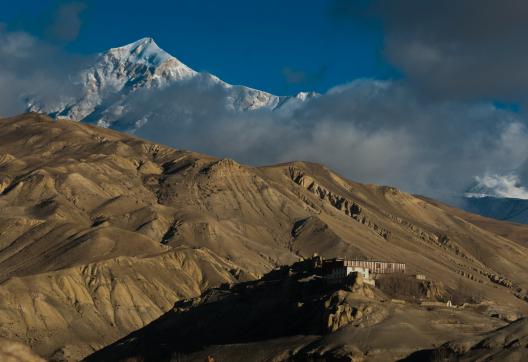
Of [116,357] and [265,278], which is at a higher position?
[265,278]

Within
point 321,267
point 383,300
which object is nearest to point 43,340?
point 321,267

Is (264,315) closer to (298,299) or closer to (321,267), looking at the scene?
(298,299)

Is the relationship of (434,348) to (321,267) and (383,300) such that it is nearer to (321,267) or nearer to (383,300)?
(383,300)

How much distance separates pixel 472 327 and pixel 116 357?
48.7 m

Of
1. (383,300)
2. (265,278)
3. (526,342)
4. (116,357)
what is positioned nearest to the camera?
(526,342)

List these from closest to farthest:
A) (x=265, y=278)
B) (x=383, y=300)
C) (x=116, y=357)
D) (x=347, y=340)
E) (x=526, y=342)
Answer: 1. (x=526, y=342)
2. (x=347, y=340)
3. (x=383, y=300)
4. (x=116, y=357)
5. (x=265, y=278)

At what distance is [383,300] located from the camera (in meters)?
154

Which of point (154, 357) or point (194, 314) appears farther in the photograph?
point (194, 314)

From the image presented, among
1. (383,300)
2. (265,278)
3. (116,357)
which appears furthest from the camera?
(265,278)

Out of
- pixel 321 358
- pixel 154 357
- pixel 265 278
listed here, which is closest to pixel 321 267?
pixel 265 278

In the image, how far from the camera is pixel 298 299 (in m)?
159

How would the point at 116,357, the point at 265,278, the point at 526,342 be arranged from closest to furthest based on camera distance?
the point at 526,342, the point at 116,357, the point at 265,278

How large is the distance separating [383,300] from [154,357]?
30.1 metres

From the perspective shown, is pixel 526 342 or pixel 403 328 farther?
pixel 403 328
